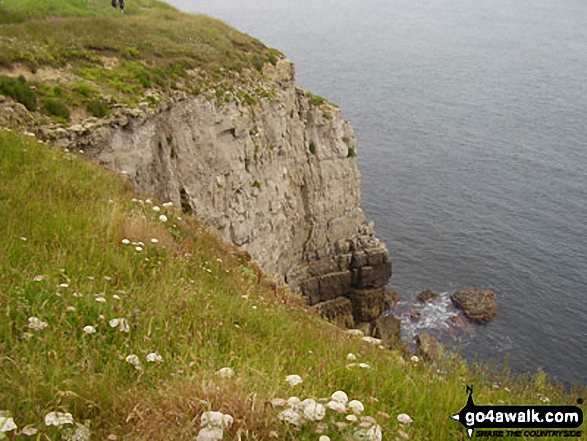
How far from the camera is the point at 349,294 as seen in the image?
41.5 meters

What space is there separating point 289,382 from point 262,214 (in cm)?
2657

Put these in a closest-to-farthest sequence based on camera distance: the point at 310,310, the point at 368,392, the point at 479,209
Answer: the point at 368,392
the point at 310,310
the point at 479,209

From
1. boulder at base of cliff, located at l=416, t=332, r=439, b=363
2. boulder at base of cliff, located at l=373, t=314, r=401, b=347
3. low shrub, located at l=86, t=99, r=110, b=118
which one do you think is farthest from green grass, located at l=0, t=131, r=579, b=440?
boulder at base of cliff, located at l=373, t=314, r=401, b=347

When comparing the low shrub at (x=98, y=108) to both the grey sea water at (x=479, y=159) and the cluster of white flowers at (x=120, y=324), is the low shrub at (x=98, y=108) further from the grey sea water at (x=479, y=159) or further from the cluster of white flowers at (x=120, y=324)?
the cluster of white flowers at (x=120, y=324)

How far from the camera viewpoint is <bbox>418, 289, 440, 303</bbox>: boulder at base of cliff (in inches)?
1885

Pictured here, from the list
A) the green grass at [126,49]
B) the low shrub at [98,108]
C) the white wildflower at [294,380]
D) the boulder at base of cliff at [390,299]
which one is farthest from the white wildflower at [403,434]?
the boulder at base of cliff at [390,299]

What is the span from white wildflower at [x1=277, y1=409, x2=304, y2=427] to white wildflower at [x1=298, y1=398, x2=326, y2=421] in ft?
0.18

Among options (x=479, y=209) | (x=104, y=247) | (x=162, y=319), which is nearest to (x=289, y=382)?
(x=162, y=319)

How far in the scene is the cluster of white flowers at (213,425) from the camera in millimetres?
3926

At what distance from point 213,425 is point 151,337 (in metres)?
2.06

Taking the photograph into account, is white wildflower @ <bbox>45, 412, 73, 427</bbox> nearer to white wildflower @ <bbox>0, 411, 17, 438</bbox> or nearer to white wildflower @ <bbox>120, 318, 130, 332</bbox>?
white wildflower @ <bbox>0, 411, 17, 438</bbox>

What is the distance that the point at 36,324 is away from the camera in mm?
5086

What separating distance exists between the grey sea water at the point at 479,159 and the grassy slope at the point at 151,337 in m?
10.4

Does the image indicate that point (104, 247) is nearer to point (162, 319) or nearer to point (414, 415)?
point (162, 319)
